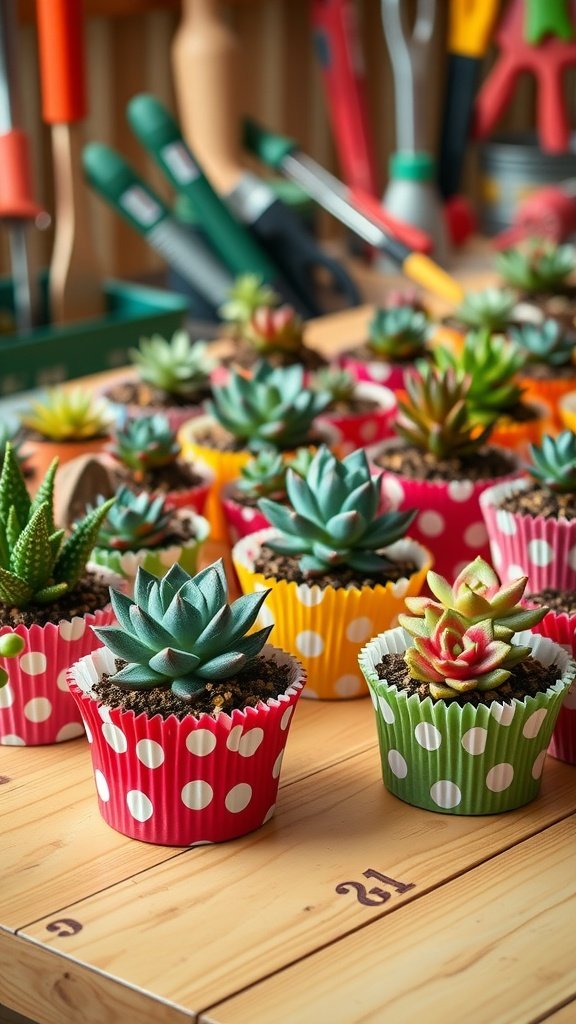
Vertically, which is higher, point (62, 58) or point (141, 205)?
point (62, 58)

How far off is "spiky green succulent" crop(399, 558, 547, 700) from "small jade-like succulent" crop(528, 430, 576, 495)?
23 centimetres

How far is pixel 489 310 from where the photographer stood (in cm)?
148

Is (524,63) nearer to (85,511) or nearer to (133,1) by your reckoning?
(133,1)

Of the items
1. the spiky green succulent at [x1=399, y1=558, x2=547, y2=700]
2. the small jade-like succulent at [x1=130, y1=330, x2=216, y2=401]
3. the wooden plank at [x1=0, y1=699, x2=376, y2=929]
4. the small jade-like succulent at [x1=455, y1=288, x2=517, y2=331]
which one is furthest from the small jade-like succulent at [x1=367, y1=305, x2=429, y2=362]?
the spiky green succulent at [x1=399, y1=558, x2=547, y2=700]

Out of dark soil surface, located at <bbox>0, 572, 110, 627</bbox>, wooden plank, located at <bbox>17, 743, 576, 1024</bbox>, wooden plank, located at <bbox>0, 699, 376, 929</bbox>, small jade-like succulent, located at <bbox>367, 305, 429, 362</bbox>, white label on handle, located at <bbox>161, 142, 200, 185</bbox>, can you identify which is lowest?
wooden plank, located at <bbox>17, 743, 576, 1024</bbox>

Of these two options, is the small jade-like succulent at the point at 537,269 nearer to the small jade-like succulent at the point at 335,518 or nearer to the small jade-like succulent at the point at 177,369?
the small jade-like succulent at the point at 177,369

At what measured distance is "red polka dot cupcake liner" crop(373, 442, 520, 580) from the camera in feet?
3.50

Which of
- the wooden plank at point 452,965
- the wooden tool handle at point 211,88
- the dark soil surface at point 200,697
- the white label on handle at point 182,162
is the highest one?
the wooden tool handle at point 211,88

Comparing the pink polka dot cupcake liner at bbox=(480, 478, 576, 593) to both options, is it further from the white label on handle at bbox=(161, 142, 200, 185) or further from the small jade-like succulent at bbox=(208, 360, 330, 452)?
the white label on handle at bbox=(161, 142, 200, 185)

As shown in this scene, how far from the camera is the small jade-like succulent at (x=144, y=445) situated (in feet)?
3.58

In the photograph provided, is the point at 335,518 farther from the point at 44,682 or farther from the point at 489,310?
the point at 489,310

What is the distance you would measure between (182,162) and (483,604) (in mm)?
1084

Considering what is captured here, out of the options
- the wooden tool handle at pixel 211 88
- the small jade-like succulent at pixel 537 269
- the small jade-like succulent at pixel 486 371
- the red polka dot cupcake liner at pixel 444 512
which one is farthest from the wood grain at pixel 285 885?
the wooden tool handle at pixel 211 88

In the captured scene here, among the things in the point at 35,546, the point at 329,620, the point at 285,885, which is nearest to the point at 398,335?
the point at 329,620
